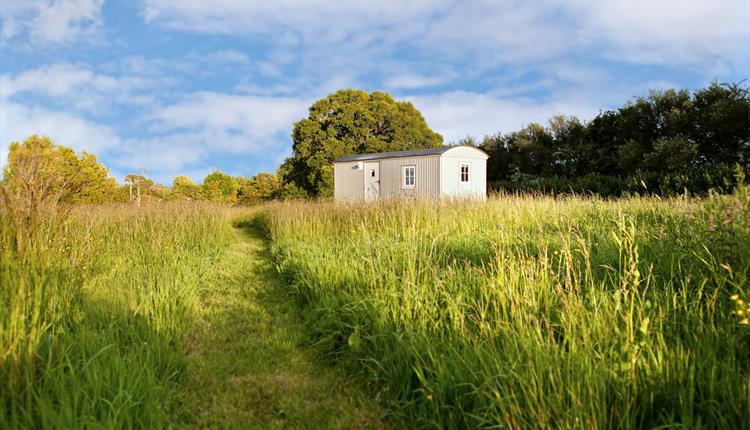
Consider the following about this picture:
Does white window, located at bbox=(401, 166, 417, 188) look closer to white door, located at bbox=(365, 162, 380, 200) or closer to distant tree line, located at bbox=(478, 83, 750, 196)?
white door, located at bbox=(365, 162, 380, 200)

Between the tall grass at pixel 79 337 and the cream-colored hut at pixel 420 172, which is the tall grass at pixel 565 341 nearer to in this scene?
the tall grass at pixel 79 337

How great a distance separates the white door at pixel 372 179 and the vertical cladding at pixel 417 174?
0.25m

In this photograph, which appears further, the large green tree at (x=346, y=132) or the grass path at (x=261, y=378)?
the large green tree at (x=346, y=132)

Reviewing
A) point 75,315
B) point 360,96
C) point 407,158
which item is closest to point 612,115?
point 407,158

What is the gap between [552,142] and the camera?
77.2ft

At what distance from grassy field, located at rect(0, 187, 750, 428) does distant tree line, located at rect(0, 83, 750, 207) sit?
8.41 m

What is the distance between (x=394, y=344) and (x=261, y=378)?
0.90m

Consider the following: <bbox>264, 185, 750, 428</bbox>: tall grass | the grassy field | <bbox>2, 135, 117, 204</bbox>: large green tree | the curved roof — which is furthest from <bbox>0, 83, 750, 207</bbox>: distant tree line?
<bbox>264, 185, 750, 428</bbox>: tall grass

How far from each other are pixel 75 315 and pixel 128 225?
4.59 metres

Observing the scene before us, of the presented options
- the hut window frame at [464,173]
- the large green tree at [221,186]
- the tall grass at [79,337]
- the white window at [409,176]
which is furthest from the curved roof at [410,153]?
the tall grass at [79,337]

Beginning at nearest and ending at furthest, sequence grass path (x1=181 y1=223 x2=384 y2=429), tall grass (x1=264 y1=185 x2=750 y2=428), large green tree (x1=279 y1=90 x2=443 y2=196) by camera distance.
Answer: tall grass (x1=264 y1=185 x2=750 y2=428), grass path (x1=181 y1=223 x2=384 y2=429), large green tree (x1=279 y1=90 x2=443 y2=196)

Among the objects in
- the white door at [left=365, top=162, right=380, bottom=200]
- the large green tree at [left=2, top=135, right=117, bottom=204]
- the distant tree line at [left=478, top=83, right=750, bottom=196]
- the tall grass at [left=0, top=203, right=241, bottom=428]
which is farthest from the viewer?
the white door at [left=365, top=162, right=380, bottom=200]

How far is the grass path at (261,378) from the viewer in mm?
2377

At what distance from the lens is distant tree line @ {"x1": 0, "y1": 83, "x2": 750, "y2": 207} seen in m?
15.7
